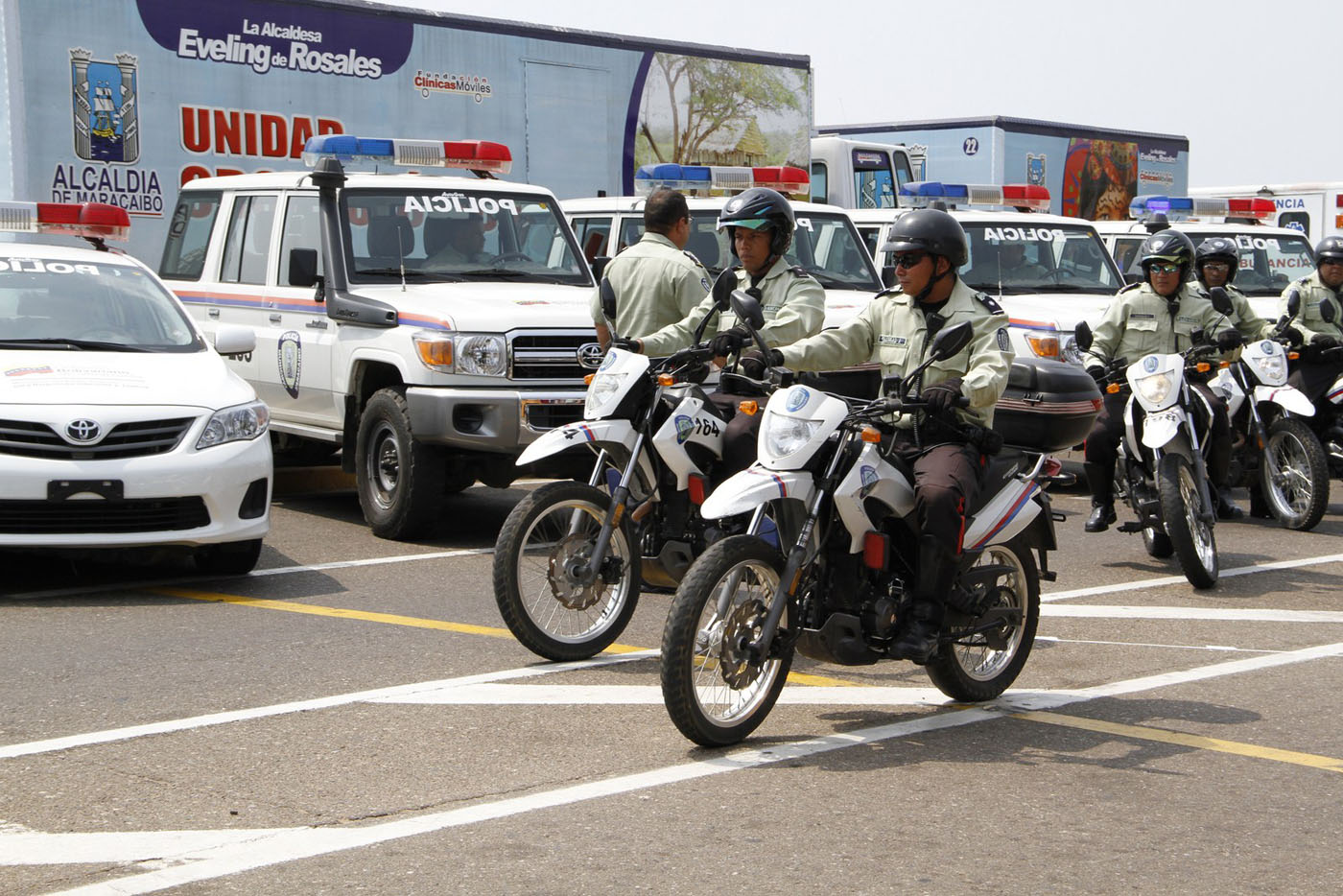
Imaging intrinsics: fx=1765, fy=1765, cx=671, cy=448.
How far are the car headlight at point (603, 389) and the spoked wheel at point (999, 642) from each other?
5.37ft

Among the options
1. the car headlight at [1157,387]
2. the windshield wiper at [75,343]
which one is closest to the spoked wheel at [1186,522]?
the car headlight at [1157,387]

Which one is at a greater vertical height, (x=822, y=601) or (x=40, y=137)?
(x=40, y=137)

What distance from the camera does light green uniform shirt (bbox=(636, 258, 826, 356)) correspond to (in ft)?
25.0

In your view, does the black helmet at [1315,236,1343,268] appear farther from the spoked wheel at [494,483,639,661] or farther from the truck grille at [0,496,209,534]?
the truck grille at [0,496,209,534]

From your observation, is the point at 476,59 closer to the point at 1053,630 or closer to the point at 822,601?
the point at 1053,630

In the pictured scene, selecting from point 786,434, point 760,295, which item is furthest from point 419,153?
point 786,434

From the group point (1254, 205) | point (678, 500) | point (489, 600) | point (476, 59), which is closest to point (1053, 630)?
point (678, 500)

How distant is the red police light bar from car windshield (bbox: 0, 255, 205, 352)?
6.39 feet

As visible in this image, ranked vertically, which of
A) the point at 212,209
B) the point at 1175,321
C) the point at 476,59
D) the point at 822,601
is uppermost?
the point at 476,59

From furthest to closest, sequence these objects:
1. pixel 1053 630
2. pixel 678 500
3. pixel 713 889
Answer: pixel 1053 630, pixel 678 500, pixel 713 889

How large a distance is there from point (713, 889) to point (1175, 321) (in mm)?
6808

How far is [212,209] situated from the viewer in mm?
12625

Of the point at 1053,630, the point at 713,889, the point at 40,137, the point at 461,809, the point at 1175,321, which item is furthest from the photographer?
the point at 40,137

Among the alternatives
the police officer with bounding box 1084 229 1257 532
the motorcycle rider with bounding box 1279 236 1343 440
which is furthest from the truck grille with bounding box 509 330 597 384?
the motorcycle rider with bounding box 1279 236 1343 440
